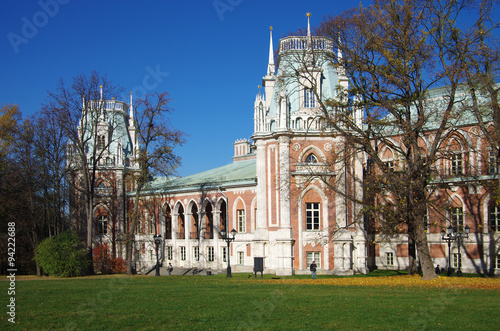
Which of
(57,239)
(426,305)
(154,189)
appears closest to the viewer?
(426,305)

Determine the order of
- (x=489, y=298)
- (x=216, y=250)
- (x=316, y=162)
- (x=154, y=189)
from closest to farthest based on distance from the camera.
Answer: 1. (x=489, y=298)
2. (x=316, y=162)
3. (x=216, y=250)
4. (x=154, y=189)

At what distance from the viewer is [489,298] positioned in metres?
18.2

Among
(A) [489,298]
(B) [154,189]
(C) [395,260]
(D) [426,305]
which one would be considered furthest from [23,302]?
(B) [154,189]

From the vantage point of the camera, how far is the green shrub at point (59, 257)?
34.3 m

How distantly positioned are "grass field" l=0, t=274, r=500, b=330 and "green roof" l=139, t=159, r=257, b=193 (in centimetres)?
2368

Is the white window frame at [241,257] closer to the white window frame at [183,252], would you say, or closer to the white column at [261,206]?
the white window frame at [183,252]

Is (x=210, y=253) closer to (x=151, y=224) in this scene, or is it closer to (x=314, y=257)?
(x=151, y=224)

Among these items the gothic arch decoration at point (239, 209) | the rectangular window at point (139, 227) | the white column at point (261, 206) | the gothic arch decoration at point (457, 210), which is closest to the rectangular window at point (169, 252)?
the rectangular window at point (139, 227)

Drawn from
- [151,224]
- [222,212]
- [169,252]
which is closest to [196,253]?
[169,252]

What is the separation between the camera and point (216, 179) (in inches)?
1933

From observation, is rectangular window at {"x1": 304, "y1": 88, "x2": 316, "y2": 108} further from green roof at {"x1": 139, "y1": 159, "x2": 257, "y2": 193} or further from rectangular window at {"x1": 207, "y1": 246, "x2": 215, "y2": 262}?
rectangular window at {"x1": 207, "y1": 246, "x2": 215, "y2": 262}

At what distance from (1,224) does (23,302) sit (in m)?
23.7

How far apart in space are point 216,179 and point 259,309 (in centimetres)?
3360

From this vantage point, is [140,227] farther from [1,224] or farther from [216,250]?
[1,224]
